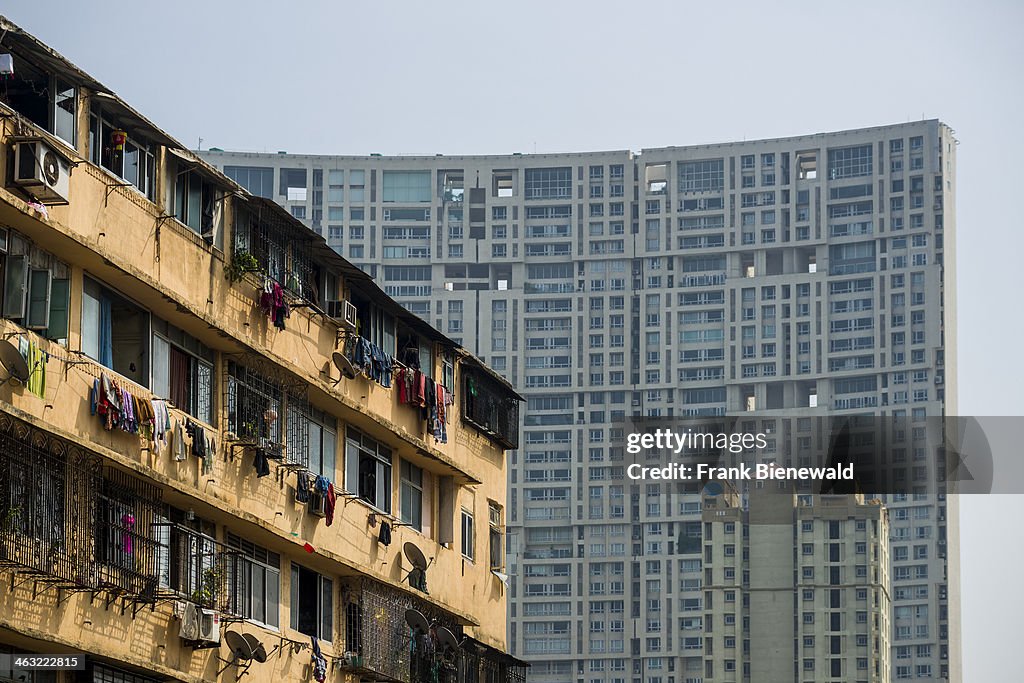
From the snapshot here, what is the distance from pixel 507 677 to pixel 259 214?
6278mm

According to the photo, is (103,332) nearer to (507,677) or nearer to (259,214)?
(259,214)

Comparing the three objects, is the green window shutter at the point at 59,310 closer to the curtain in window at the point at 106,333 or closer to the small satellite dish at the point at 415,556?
the curtain in window at the point at 106,333

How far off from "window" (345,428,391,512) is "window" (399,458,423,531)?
37cm

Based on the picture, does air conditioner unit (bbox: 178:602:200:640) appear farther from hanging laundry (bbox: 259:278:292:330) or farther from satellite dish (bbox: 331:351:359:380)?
satellite dish (bbox: 331:351:359:380)

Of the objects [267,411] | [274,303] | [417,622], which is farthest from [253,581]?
[417,622]

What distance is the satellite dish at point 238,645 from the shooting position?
12797 mm

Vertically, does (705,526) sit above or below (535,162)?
below

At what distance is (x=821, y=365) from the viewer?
238 ft

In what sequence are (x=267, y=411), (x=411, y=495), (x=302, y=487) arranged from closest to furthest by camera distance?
1. (x=267, y=411)
2. (x=302, y=487)
3. (x=411, y=495)

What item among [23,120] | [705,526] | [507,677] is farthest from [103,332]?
[705,526]

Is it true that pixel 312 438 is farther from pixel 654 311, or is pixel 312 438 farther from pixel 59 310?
pixel 654 311

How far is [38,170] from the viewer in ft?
33.9

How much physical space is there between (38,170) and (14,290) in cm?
72

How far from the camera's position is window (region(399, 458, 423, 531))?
16.4 meters
